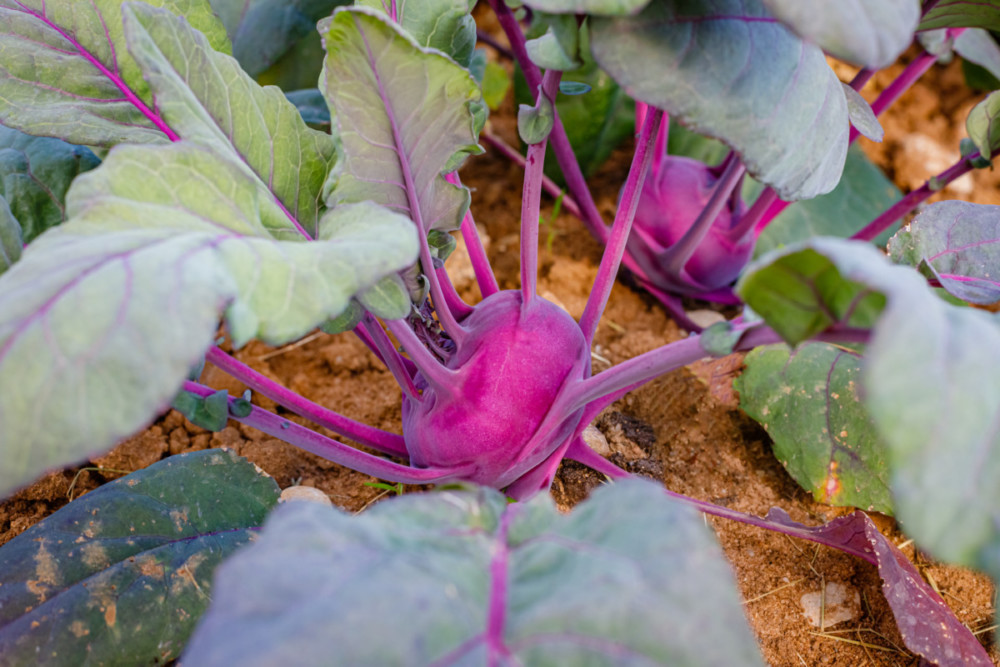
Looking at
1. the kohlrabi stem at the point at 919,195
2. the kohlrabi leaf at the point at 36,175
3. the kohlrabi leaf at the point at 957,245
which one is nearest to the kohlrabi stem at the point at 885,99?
the kohlrabi stem at the point at 919,195

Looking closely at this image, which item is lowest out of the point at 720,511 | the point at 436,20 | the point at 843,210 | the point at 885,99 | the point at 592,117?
the point at 720,511

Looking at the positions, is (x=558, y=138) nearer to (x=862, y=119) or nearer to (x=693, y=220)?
(x=693, y=220)

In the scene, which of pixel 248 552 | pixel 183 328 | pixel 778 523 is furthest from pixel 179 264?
pixel 778 523

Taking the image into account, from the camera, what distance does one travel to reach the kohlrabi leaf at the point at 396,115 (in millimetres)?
655

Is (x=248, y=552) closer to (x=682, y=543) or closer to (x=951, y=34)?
(x=682, y=543)

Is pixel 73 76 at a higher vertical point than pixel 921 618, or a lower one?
higher

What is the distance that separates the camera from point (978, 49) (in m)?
1.34

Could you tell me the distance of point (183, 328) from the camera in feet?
1.53

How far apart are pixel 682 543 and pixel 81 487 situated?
0.88 metres

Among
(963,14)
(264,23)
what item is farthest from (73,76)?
(963,14)

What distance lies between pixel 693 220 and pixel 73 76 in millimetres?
959

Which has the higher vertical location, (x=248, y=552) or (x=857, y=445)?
(x=248, y=552)

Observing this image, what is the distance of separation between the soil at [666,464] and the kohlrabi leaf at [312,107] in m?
0.38

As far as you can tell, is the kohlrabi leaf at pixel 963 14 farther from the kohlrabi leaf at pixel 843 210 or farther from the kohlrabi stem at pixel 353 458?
the kohlrabi stem at pixel 353 458
